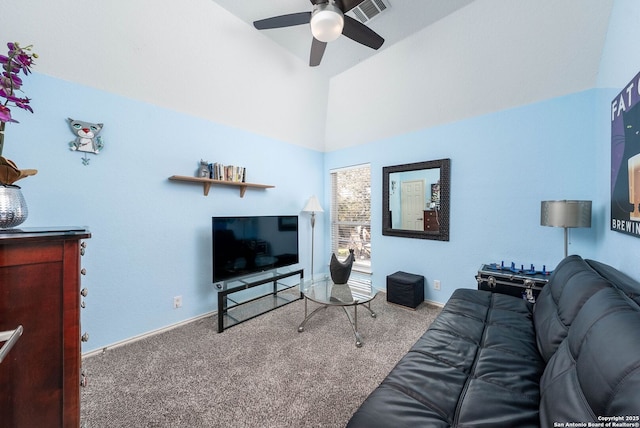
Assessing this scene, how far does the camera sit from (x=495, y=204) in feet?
8.66

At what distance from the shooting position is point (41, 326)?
32.7 inches

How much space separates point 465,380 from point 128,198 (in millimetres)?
2860

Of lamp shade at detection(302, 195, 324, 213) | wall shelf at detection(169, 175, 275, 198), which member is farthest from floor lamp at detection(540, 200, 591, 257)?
wall shelf at detection(169, 175, 275, 198)


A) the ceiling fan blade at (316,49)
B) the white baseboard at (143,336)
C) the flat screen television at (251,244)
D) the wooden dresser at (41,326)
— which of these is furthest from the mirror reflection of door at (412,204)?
the wooden dresser at (41,326)

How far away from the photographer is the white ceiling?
206 cm

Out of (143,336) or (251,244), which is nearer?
(143,336)

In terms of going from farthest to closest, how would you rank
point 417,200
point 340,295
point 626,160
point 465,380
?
point 417,200 < point 340,295 < point 626,160 < point 465,380

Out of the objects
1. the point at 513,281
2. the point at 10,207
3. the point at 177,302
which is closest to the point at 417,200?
the point at 513,281

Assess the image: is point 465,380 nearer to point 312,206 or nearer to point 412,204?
point 412,204

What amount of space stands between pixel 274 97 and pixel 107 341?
304 cm

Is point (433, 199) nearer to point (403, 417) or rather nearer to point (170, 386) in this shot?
point (403, 417)

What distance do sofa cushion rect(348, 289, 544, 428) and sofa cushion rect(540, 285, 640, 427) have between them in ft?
0.33

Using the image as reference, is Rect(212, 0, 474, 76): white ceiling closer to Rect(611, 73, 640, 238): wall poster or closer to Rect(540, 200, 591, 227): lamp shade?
Rect(611, 73, 640, 238): wall poster

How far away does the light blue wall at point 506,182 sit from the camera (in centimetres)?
221
